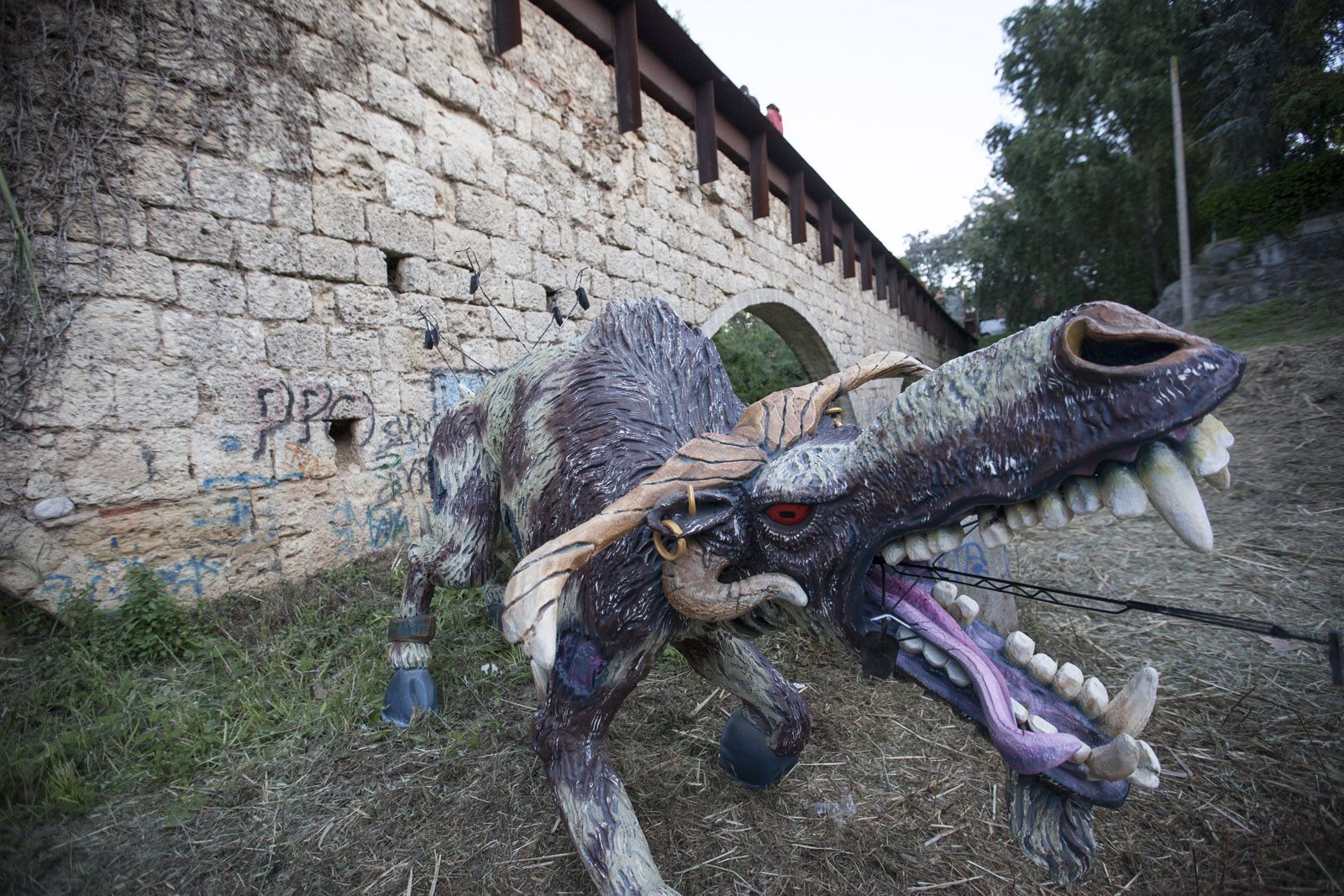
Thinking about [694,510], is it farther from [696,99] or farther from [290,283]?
[696,99]

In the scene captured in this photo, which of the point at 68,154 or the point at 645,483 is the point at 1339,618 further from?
the point at 68,154

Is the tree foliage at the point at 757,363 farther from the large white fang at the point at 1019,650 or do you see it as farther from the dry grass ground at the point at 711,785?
the large white fang at the point at 1019,650

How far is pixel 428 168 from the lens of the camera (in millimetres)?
4285

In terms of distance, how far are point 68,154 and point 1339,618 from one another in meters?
5.72

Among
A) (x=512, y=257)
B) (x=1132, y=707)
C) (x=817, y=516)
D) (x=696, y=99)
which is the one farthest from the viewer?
(x=696, y=99)

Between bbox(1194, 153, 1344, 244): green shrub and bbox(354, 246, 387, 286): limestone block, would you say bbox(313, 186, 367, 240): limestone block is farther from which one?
bbox(1194, 153, 1344, 244): green shrub

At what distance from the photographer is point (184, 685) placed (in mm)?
2684

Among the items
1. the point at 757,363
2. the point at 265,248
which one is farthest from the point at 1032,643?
the point at 757,363

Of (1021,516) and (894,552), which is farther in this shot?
(894,552)

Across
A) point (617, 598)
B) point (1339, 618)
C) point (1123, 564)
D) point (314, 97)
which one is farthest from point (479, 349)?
point (1339, 618)

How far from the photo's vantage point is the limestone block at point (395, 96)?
3.98 m

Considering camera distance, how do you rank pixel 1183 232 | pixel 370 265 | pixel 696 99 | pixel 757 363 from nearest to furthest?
1. pixel 370 265
2. pixel 696 99
3. pixel 1183 232
4. pixel 757 363

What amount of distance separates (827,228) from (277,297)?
27.1 feet

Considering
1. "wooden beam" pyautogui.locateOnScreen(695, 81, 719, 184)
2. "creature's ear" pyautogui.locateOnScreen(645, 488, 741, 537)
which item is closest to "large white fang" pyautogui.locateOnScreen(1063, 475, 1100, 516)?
"creature's ear" pyautogui.locateOnScreen(645, 488, 741, 537)
